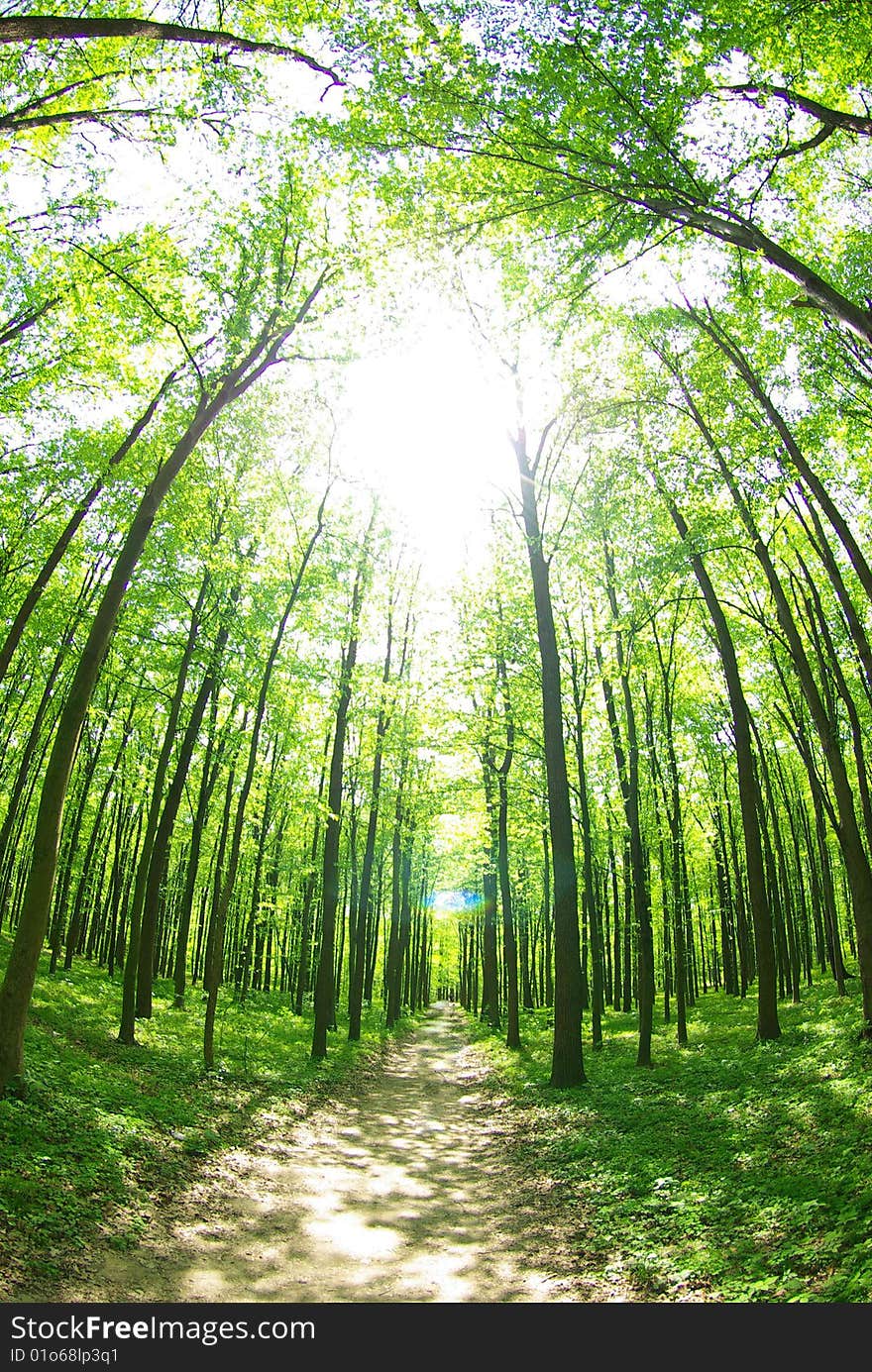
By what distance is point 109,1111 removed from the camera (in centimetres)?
898

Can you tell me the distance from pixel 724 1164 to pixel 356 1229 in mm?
4073

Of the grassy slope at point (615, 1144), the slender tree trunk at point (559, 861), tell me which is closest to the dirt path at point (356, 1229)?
the grassy slope at point (615, 1144)

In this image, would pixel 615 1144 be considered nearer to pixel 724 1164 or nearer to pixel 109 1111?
pixel 724 1164

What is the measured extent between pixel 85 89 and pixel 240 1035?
60.3ft

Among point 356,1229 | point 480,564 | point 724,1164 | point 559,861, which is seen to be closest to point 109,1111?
point 356,1229

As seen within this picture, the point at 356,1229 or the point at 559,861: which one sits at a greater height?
the point at 559,861

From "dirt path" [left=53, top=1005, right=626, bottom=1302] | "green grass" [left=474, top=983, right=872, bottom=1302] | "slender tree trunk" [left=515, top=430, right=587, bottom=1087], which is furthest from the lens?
"slender tree trunk" [left=515, top=430, right=587, bottom=1087]

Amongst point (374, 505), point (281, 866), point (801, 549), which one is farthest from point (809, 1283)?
point (281, 866)

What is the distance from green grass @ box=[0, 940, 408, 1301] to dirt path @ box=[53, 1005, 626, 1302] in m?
0.43

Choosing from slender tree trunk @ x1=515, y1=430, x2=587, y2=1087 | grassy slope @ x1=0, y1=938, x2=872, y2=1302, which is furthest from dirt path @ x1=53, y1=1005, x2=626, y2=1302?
slender tree trunk @ x1=515, y1=430, x2=587, y2=1087

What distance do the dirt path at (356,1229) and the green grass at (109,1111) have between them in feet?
1.41

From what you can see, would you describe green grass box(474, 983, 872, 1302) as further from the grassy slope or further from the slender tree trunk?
the slender tree trunk

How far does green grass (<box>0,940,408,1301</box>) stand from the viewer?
5938 millimetres

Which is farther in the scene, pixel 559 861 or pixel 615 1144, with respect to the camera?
pixel 559 861
